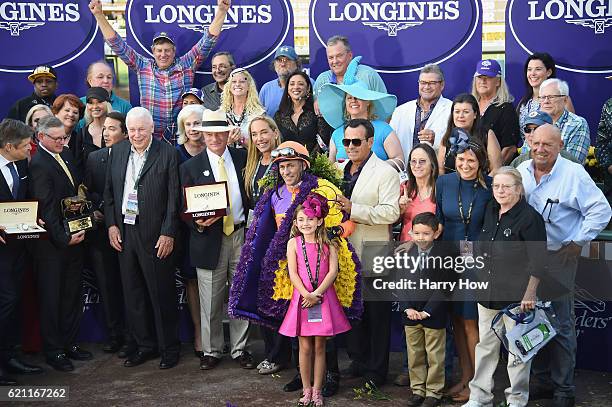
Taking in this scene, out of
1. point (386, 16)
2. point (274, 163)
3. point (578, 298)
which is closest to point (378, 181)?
point (274, 163)

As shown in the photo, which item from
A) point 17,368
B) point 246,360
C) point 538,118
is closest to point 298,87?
point 538,118

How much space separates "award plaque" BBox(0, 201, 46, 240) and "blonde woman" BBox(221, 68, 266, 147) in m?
1.93

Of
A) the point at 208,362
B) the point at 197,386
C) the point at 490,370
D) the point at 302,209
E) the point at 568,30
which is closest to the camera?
the point at 490,370

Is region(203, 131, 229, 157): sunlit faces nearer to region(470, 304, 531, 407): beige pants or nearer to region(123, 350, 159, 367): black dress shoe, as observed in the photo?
region(123, 350, 159, 367): black dress shoe

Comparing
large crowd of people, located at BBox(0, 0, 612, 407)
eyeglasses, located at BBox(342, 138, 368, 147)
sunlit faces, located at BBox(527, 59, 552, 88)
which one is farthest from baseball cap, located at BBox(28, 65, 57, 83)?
sunlit faces, located at BBox(527, 59, 552, 88)

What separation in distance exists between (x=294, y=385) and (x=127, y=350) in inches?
70.6

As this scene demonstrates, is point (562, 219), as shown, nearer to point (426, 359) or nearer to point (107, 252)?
point (426, 359)

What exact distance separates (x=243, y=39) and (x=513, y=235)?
3979mm

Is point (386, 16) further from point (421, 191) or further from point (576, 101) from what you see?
point (421, 191)

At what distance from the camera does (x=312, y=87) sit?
8109mm

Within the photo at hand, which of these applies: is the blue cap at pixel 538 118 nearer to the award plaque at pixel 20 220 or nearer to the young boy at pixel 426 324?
the young boy at pixel 426 324

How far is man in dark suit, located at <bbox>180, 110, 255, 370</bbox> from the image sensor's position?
23.7 ft

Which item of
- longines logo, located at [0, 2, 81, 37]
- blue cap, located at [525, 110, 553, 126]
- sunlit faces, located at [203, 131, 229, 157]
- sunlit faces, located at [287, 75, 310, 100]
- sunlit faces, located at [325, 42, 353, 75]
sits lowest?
sunlit faces, located at [203, 131, 229, 157]

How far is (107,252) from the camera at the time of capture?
779 cm
